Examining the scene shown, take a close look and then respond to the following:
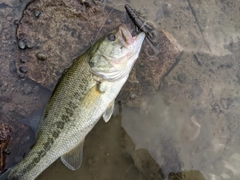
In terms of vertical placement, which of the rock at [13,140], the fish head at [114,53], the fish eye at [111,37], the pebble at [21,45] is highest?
the fish eye at [111,37]

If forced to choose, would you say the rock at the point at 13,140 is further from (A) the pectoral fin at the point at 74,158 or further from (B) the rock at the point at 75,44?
(B) the rock at the point at 75,44

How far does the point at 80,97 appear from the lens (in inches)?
159

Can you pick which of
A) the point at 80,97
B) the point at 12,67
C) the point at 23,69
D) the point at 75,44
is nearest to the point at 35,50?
the point at 23,69

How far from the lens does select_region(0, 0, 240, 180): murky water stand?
4.76 meters

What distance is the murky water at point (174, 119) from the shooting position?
15.6 feet

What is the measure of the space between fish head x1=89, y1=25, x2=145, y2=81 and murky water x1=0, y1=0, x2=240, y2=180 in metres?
0.99

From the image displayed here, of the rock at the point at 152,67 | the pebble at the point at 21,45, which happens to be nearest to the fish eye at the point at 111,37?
the rock at the point at 152,67

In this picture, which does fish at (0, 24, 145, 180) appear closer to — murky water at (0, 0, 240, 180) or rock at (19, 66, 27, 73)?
murky water at (0, 0, 240, 180)

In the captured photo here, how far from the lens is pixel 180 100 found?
496 cm

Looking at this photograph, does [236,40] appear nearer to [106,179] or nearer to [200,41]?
[200,41]

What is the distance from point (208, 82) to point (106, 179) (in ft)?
8.20

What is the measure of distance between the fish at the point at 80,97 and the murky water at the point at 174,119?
67 cm

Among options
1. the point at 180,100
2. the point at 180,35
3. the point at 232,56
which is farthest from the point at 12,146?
the point at 232,56

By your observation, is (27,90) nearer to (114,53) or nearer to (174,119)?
(114,53)
